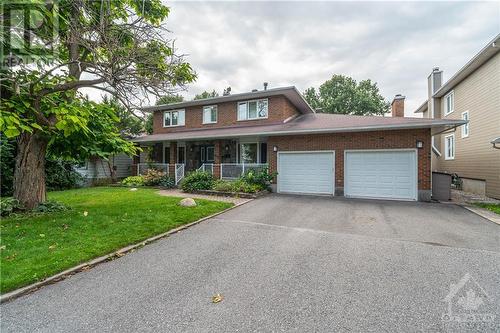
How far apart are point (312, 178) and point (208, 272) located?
9.08 meters

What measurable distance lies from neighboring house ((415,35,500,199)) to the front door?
550 inches

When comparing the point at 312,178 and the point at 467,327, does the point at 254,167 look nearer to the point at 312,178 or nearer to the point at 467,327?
the point at 312,178

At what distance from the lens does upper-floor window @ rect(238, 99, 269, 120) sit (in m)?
15.2

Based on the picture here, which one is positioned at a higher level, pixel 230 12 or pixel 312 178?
pixel 230 12

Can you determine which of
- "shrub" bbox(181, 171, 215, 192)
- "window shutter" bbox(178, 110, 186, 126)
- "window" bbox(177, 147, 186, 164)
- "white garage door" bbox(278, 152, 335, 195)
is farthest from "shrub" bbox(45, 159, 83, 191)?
"white garage door" bbox(278, 152, 335, 195)

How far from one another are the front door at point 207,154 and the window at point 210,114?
181 cm

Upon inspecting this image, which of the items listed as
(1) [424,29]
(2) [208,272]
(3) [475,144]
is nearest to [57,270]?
(2) [208,272]

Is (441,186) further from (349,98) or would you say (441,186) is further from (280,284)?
(349,98)

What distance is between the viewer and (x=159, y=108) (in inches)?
731

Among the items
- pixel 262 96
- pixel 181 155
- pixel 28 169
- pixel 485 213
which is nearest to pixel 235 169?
pixel 262 96

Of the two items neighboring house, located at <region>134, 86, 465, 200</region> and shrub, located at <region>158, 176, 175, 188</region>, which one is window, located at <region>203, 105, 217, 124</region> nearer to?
neighboring house, located at <region>134, 86, 465, 200</region>

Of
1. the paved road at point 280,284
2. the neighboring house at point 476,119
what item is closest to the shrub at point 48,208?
the paved road at point 280,284

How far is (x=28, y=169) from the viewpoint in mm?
7117

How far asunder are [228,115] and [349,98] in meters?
26.2
